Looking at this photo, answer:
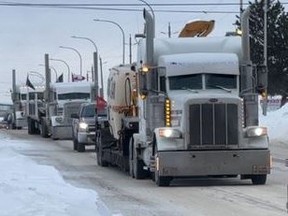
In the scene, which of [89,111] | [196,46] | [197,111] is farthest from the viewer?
[89,111]

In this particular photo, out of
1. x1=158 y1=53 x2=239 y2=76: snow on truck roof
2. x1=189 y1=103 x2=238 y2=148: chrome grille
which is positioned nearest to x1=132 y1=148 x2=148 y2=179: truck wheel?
x1=158 y1=53 x2=239 y2=76: snow on truck roof

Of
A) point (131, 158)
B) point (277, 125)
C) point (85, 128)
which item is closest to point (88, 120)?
point (85, 128)

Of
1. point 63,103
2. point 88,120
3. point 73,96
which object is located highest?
point 73,96

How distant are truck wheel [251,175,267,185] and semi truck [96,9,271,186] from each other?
0.08 feet

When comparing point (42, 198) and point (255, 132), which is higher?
point (255, 132)

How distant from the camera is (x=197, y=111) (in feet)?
55.0

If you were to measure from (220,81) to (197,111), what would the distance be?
1.38 metres

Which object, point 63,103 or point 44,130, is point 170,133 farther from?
point 44,130

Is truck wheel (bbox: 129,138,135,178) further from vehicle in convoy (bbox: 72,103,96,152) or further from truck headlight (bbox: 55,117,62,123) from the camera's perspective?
truck headlight (bbox: 55,117,62,123)

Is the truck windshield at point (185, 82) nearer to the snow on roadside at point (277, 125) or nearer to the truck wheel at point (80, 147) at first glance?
the truck wheel at point (80, 147)

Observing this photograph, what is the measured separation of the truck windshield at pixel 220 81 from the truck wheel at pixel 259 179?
2.03 meters

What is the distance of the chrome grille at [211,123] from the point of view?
54.9 feet

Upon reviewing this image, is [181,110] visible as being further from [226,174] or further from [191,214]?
[191,214]

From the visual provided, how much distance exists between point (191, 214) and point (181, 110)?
15.8 feet
